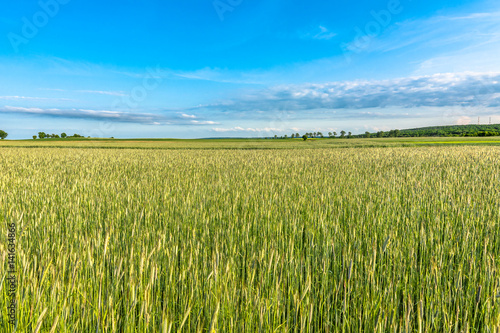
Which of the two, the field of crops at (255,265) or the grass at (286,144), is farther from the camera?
the grass at (286,144)

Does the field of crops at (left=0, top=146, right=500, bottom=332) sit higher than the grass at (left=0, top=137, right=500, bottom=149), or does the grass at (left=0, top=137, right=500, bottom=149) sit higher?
the grass at (left=0, top=137, right=500, bottom=149)

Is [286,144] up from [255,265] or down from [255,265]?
up

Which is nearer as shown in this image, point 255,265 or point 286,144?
point 255,265

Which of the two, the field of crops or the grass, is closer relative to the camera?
the field of crops

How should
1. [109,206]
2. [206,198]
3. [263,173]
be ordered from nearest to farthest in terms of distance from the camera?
[109,206]
[206,198]
[263,173]

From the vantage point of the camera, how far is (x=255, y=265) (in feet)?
5.90

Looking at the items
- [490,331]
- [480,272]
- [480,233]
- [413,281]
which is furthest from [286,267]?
[480,233]

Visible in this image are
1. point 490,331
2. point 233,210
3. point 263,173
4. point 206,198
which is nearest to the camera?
point 490,331

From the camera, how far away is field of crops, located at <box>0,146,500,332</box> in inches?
60.2

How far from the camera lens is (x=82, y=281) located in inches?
77.1

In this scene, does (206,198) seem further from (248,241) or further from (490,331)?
(490,331)

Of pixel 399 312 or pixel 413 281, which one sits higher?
pixel 413 281

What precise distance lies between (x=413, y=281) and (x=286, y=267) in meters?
1.06

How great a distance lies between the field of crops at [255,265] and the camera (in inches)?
60.2
